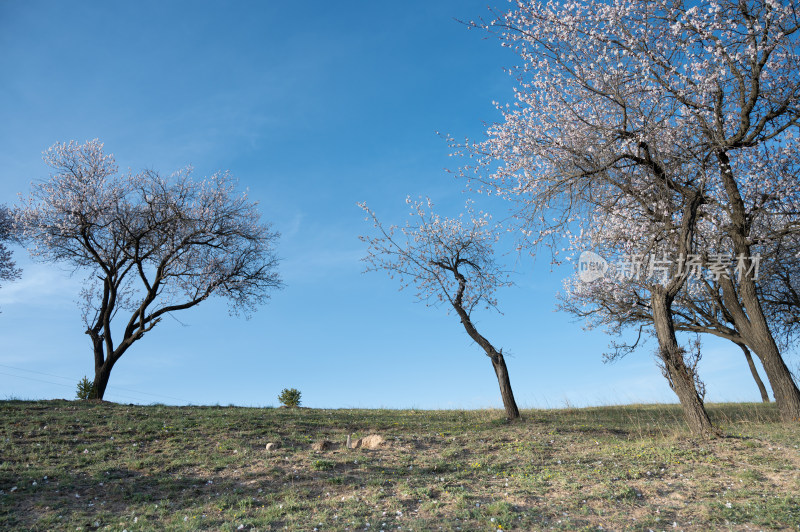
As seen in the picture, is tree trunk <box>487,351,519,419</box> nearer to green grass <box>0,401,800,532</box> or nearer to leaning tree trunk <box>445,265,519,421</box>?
leaning tree trunk <box>445,265,519,421</box>

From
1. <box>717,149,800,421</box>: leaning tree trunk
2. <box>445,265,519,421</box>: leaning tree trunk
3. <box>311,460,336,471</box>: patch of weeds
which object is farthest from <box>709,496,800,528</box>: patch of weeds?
<box>445,265,519,421</box>: leaning tree trunk

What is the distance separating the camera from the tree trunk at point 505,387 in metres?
16.9

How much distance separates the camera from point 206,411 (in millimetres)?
17781

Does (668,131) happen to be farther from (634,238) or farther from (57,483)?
(57,483)

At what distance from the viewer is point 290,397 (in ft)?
74.9

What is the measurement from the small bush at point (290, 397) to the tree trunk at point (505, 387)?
382 inches

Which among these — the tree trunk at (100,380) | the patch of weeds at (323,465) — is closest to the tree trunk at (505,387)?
the patch of weeds at (323,465)

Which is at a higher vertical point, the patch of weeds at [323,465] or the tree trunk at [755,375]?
the tree trunk at [755,375]

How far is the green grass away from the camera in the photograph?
776cm

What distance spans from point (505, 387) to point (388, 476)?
7927mm

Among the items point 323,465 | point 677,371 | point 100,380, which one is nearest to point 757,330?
point 677,371

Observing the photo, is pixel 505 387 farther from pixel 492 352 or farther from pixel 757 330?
pixel 757 330

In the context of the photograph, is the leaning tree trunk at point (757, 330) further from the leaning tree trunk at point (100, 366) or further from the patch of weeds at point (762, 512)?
the leaning tree trunk at point (100, 366)

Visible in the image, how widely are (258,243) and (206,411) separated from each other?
29.8 ft
